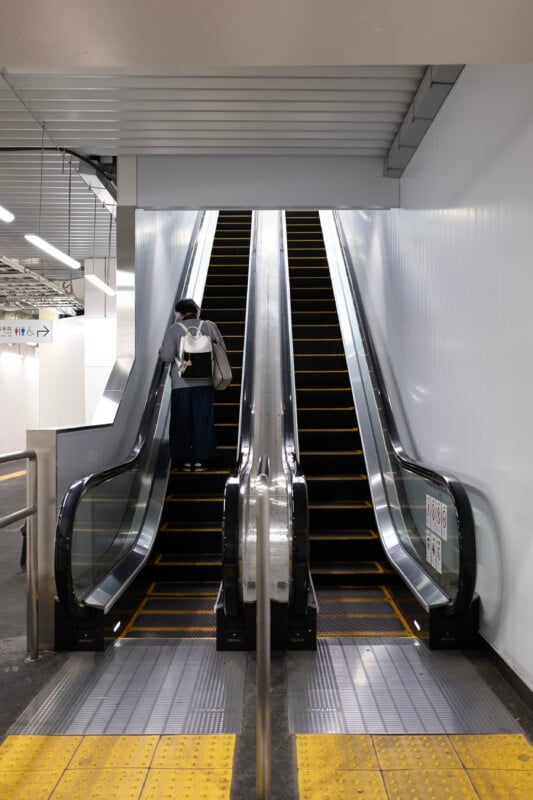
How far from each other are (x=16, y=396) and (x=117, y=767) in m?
18.5

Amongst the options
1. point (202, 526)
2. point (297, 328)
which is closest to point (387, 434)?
point (202, 526)

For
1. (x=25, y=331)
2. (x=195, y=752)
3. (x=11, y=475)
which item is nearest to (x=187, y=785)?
(x=195, y=752)

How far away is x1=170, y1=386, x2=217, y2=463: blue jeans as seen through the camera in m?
5.77

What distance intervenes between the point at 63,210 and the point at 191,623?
25.0 feet

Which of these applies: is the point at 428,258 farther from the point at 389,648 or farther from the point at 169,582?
the point at 169,582

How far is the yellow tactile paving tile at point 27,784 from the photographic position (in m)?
2.37

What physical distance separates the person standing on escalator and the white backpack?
0.5 inches

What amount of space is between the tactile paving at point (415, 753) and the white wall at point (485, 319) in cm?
60

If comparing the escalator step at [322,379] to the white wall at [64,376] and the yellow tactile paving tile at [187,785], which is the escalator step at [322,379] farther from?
the white wall at [64,376]

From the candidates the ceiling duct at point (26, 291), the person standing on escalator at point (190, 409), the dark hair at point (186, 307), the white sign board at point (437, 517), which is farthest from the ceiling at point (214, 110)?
the ceiling duct at point (26, 291)

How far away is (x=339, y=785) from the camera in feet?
7.92

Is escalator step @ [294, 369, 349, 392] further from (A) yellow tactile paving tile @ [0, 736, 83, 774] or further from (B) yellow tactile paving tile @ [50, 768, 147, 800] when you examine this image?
(B) yellow tactile paving tile @ [50, 768, 147, 800]

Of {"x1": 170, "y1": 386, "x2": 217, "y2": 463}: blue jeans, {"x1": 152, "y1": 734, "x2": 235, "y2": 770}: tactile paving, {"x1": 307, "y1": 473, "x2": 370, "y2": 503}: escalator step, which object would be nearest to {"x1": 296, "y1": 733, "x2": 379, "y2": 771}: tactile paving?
{"x1": 152, "y1": 734, "x2": 235, "y2": 770}: tactile paving

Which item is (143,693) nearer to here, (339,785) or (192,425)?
(339,785)
